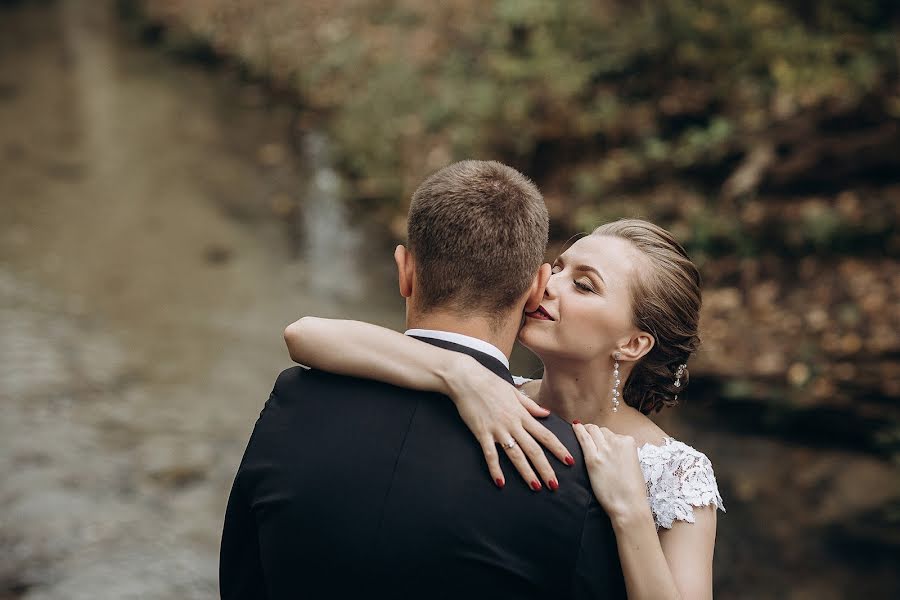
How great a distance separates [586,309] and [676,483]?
545mm

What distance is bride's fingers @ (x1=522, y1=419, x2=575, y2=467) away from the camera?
73.7 inches

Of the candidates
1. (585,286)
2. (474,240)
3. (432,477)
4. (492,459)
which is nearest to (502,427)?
(492,459)

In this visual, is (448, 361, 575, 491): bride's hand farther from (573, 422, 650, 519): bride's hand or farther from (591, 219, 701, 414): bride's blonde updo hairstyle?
(591, 219, 701, 414): bride's blonde updo hairstyle

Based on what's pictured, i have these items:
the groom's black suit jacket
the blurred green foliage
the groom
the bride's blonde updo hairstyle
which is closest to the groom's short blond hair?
the groom

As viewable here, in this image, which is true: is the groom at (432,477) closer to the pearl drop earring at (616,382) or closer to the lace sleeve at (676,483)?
the lace sleeve at (676,483)

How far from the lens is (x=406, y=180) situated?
860 centimetres

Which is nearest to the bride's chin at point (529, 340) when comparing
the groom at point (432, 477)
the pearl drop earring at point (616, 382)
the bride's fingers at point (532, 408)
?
the pearl drop earring at point (616, 382)

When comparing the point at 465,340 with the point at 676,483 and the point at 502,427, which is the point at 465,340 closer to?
the point at 502,427

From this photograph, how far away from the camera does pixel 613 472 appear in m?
1.93

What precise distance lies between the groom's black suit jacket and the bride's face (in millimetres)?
637

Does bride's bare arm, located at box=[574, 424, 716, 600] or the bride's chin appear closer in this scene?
bride's bare arm, located at box=[574, 424, 716, 600]

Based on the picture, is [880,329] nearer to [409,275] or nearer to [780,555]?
[780,555]

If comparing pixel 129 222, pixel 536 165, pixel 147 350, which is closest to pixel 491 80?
pixel 536 165

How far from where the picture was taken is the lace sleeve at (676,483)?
2238mm
